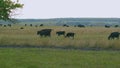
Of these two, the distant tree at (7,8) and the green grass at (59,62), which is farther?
the distant tree at (7,8)

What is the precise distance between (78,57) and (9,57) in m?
3.92

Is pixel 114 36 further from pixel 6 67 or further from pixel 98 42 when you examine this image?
pixel 6 67

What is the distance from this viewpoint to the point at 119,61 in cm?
2022

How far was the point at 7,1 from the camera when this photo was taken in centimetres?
3788

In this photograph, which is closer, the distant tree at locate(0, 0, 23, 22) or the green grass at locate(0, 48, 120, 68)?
the green grass at locate(0, 48, 120, 68)

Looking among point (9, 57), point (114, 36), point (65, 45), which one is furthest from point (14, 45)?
point (114, 36)

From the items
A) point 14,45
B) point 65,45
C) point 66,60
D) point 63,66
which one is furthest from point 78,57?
point 14,45

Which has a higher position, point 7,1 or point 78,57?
point 7,1

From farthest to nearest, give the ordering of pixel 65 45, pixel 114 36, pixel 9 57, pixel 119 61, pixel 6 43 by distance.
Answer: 1. pixel 114 36
2. pixel 6 43
3. pixel 65 45
4. pixel 9 57
5. pixel 119 61

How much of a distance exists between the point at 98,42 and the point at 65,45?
2704 millimetres

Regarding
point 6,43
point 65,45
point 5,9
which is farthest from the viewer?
point 5,9

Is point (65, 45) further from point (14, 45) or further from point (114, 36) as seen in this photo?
point (114, 36)

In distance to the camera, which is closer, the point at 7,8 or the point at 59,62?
the point at 59,62

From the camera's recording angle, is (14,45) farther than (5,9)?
No
